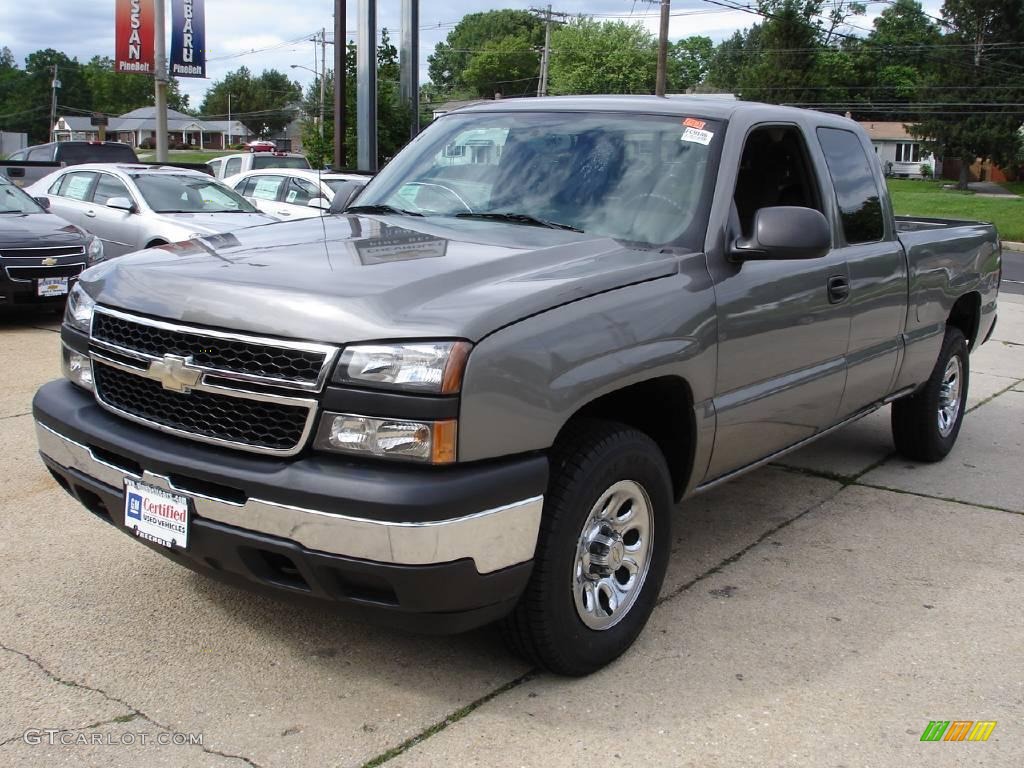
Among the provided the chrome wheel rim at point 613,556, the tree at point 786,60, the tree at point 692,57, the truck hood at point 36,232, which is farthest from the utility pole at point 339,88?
the tree at point 692,57

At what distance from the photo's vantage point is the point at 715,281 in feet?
12.4

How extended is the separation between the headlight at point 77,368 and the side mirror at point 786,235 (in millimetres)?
2288

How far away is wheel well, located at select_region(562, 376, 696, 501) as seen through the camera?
3.61 m

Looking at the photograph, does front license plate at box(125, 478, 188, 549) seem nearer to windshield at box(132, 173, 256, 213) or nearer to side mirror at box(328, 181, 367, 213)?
side mirror at box(328, 181, 367, 213)

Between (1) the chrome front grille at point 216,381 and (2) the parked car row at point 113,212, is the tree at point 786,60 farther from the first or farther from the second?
(1) the chrome front grille at point 216,381

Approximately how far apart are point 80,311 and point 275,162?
734 inches

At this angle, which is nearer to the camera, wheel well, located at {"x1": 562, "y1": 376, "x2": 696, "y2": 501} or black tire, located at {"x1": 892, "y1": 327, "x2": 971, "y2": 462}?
wheel well, located at {"x1": 562, "y1": 376, "x2": 696, "y2": 501}

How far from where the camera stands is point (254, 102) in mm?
142875

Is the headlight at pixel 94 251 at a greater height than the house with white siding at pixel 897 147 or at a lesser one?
lesser

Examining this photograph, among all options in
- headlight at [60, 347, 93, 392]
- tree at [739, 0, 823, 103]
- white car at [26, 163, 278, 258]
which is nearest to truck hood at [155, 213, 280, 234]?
white car at [26, 163, 278, 258]

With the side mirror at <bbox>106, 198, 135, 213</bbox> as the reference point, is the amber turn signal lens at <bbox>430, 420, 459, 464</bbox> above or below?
below

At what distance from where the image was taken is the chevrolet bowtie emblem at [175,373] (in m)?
3.02

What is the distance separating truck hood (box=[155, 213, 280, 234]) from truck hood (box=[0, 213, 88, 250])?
1.19m

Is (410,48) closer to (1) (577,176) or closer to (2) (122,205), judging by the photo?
(2) (122,205)
